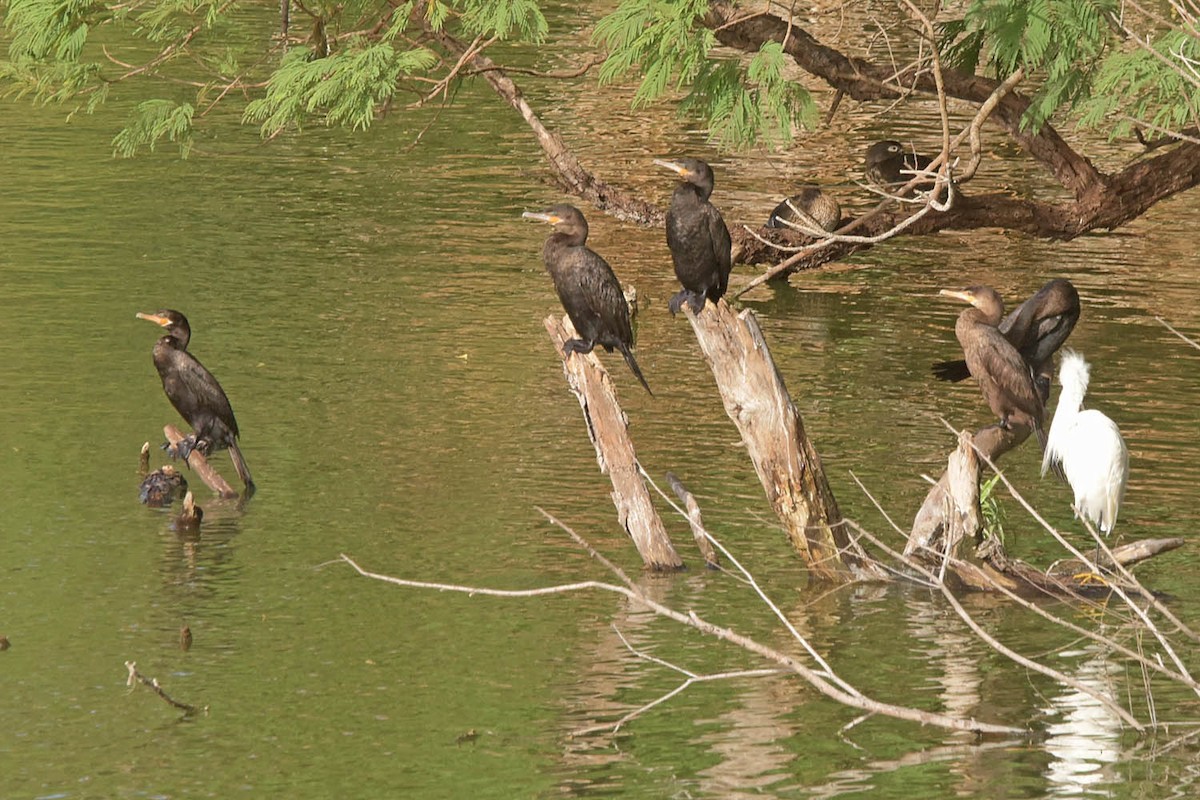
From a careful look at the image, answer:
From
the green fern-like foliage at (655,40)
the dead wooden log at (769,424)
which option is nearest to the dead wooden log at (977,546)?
the dead wooden log at (769,424)

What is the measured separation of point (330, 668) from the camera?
26.0 ft

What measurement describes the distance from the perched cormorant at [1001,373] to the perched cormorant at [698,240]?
1.34 metres

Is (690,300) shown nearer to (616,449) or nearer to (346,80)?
(616,449)

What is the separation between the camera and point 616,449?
348 inches

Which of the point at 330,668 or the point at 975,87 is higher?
the point at 975,87

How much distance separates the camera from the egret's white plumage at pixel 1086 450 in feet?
28.9

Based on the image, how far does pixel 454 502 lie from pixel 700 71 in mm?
2684

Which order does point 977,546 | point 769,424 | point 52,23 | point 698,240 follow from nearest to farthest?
point 769,424 < point 977,546 < point 698,240 < point 52,23

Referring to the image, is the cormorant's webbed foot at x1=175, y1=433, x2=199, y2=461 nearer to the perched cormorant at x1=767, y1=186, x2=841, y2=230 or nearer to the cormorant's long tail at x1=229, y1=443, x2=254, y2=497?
the cormorant's long tail at x1=229, y1=443, x2=254, y2=497

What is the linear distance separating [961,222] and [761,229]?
1959 millimetres

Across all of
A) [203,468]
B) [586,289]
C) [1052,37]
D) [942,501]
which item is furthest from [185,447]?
[1052,37]

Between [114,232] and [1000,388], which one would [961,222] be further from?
[114,232]

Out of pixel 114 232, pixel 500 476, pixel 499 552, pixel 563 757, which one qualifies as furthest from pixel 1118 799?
pixel 114 232

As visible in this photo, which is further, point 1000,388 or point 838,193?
point 838,193
